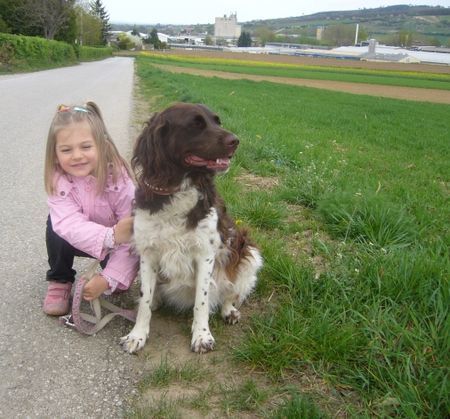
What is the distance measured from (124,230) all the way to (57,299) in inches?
26.3

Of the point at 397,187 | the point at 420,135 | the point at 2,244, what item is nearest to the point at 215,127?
the point at 2,244

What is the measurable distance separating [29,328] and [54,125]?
1279mm

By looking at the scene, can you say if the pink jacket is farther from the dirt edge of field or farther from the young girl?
the dirt edge of field

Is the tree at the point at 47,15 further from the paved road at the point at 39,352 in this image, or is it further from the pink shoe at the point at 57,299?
the pink shoe at the point at 57,299

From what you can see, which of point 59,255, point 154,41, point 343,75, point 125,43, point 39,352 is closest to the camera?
point 39,352

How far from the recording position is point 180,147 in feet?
8.33

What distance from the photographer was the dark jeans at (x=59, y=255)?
9.80 ft

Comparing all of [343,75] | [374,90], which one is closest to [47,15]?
[343,75]

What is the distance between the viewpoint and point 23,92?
1534 cm

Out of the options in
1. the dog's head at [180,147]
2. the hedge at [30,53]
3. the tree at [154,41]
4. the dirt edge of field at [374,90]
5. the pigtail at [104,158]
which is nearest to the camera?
the dog's head at [180,147]

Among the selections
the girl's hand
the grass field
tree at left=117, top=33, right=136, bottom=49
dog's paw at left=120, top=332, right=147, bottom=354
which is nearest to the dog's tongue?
the girl's hand

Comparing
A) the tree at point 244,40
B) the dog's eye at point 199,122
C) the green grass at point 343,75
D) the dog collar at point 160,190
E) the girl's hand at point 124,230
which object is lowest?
the tree at point 244,40

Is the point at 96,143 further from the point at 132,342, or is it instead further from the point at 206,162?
the point at 132,342

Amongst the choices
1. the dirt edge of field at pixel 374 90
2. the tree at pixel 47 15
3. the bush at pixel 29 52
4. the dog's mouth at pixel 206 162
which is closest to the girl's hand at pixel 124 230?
the dog's mouth at pixel 206 162
